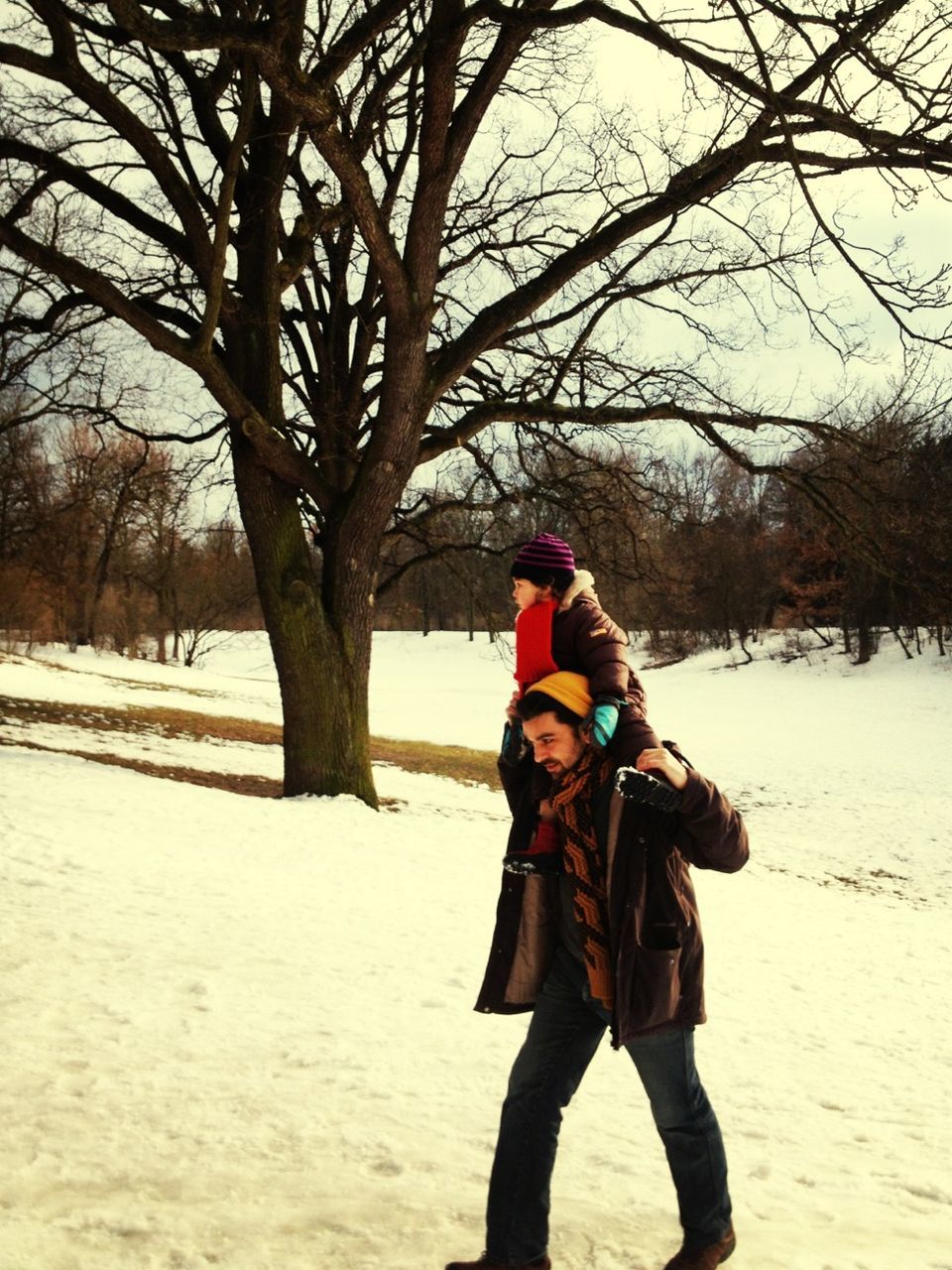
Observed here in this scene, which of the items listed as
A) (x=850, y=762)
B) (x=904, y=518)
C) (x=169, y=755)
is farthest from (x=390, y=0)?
(x=850, y=762)

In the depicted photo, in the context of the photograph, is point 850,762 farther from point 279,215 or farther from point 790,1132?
point 790,1132

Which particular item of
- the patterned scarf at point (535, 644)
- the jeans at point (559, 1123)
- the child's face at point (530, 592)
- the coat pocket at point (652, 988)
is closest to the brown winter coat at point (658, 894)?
the coat pocket at point (652, 988)

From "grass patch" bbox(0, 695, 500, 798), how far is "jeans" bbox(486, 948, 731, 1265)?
32.2ft

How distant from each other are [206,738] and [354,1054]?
14058mm

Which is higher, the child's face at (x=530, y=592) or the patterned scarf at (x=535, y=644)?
the child's face at (x=530, y=592)

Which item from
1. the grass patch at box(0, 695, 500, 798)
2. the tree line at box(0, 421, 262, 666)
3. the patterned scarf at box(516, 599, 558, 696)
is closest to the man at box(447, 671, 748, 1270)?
the patterned scarf at box(516, 599, 558, 696)

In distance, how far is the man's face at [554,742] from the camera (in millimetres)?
3031

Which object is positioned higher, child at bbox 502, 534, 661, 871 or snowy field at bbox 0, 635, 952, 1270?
child at bbox 502, 534, 661, 871

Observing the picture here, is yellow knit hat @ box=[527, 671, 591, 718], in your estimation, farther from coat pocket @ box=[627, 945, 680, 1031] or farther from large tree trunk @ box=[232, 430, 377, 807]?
large tree trunk @ box=[232, 430, 377, 807]

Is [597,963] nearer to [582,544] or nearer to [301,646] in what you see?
[301,646]

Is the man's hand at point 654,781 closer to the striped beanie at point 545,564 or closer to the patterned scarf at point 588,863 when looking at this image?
the patterned scarf at point 588,863

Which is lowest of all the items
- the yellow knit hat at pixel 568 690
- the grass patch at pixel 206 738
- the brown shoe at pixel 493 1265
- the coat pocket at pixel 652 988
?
the grass patch at pixel 206 738

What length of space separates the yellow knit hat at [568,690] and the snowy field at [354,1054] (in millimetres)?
1667

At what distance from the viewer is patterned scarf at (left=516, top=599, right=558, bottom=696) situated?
335 centimetres
